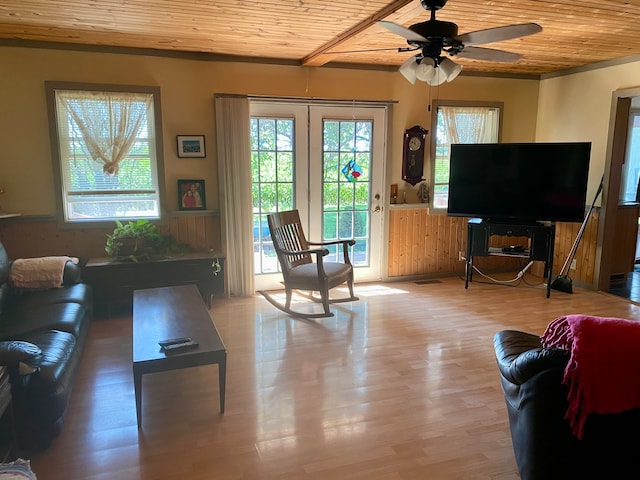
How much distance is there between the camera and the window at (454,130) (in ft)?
18.0

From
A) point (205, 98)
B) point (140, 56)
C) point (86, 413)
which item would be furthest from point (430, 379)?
point (140, 56)

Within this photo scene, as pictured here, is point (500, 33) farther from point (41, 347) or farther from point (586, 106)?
point (586, 106)

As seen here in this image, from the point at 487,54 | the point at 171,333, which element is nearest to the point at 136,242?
the point at 171,333

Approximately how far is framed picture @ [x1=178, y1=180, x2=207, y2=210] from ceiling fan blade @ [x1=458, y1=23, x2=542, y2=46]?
2.97 metres

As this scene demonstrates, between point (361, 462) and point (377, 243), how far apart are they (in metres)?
3.39

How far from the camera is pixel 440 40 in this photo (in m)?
2.62

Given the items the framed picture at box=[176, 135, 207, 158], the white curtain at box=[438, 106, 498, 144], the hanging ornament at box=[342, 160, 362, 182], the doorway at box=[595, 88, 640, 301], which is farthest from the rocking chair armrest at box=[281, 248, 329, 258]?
the doorway at box=[595, 88, 640, 301]

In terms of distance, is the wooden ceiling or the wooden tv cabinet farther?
the wooden tv cabinet

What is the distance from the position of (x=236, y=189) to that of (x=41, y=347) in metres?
2.51

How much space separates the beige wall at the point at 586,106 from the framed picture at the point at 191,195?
4137 millimetres

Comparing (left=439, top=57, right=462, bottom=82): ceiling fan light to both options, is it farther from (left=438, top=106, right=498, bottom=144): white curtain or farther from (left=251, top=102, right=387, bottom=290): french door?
(left=438, top=106, right=498, bottom=144): white curtain

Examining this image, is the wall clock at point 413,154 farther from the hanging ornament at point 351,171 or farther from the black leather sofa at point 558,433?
the black leather sofa at point 558,433

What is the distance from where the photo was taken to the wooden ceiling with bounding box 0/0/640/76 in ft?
10.1

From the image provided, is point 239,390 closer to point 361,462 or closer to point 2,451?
point 361,462
